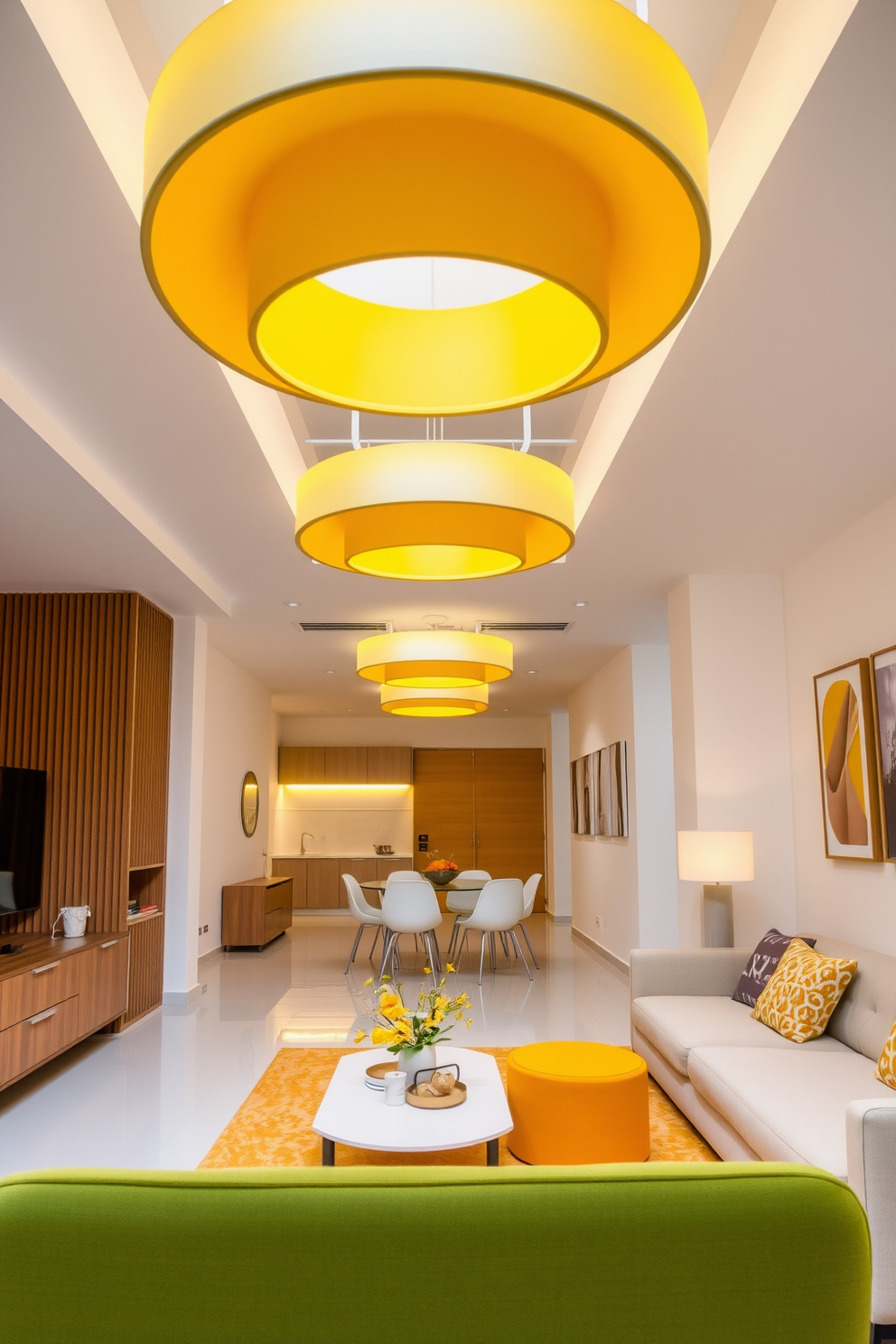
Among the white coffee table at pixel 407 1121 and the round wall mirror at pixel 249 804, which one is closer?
the white coffee table at pixel 407 1121

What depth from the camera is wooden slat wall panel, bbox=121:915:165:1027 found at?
6.37 meters

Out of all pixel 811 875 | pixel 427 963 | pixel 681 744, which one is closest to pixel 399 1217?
pixel 811 875

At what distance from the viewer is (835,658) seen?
209 inches

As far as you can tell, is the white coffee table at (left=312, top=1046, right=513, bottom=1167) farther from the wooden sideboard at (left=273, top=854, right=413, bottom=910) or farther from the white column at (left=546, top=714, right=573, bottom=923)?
the wooden sideboard at (left=273, top=854, right=413, bottom=910)

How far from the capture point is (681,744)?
21.1 feet

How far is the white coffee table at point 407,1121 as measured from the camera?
3123 mm

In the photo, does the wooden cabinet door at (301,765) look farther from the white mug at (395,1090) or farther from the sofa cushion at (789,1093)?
the white mug at (395,1090)

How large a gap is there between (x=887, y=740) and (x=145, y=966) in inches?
197

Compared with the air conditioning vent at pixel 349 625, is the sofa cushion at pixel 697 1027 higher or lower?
lower

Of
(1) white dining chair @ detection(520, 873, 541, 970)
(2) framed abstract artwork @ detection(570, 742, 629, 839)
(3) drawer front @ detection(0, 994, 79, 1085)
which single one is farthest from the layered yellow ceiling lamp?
(2) framed abstract artwork @ detection(570, 742, 629, 839)

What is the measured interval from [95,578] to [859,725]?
4.61 m

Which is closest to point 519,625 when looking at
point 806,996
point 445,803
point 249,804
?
point 806,996

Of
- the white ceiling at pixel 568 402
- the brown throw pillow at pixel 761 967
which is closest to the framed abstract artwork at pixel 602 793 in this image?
the white ceiling at pixel 568 402

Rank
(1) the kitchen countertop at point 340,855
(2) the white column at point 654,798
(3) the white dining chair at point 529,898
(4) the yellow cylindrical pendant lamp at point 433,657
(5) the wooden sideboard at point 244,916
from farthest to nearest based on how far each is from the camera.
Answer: (1) the kitchen countertop at point 340,855, (5) the wooden sideboard at point 244,916, (3) the white dining chair at point 529,898, (2) the white column at point 654,798, (4) the yellow cylindrical pendant lamp at point 433,657
